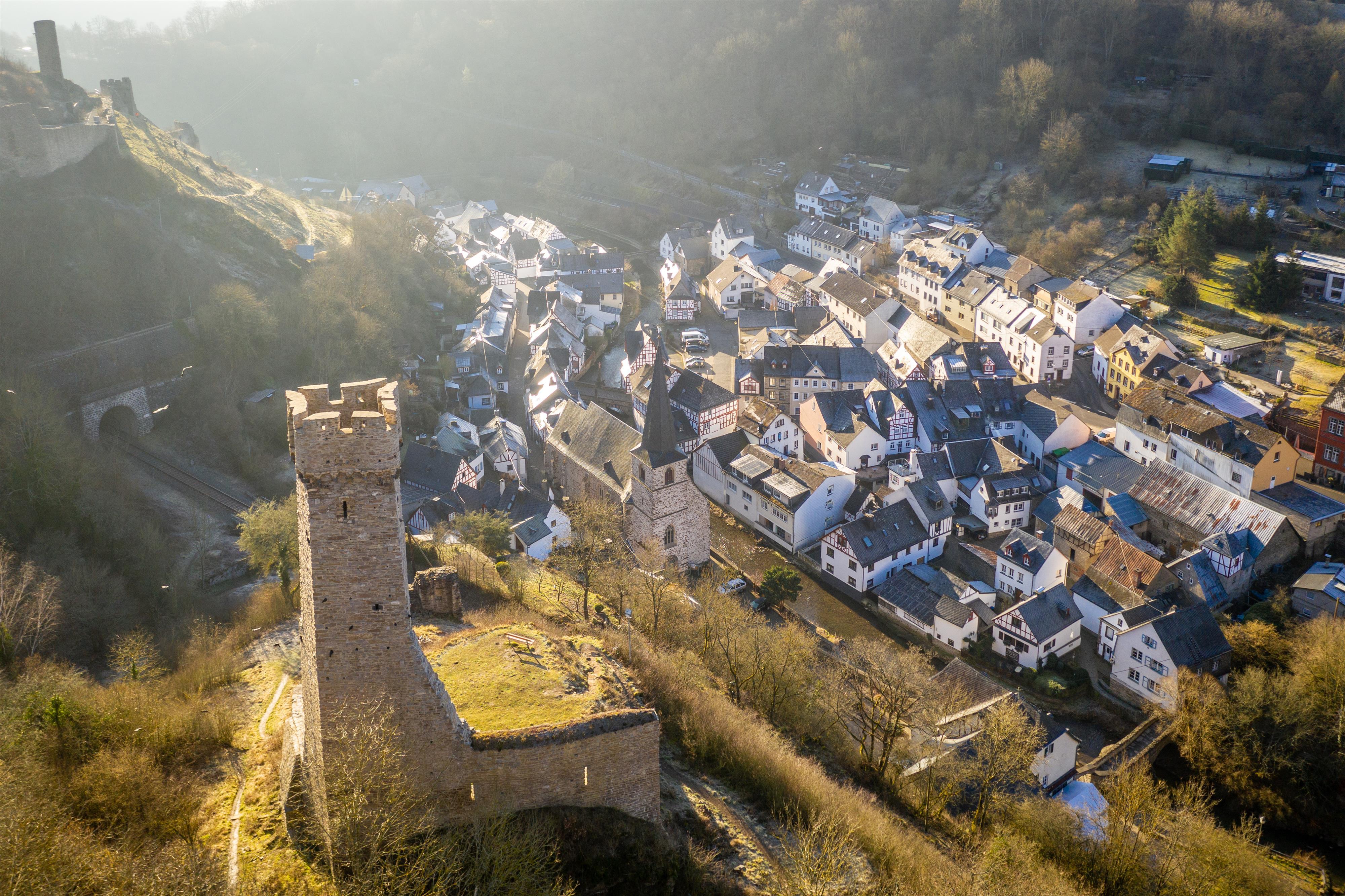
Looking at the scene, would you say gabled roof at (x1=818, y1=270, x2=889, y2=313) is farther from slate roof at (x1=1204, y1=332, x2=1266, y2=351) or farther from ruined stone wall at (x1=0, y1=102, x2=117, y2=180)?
ruined stone wall at (x1=0, y1=102, x2=117, y2=180)

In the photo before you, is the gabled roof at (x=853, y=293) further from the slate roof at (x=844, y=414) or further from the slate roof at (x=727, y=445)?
the slate roof at (x=727, y=445)

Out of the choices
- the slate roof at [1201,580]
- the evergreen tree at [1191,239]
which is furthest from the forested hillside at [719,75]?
the slate roof at [1201,580]

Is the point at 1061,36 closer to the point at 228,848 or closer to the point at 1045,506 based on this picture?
the point at 1045,506

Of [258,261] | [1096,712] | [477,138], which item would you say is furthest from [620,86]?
[1096,712]

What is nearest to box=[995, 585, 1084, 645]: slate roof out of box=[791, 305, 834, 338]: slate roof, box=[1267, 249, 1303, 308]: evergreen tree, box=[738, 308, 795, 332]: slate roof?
box=[791, 305, 834, 338]: slate roof

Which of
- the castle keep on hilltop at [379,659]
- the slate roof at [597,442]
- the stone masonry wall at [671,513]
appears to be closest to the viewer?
the castle keep on hilltop at [379,659]
